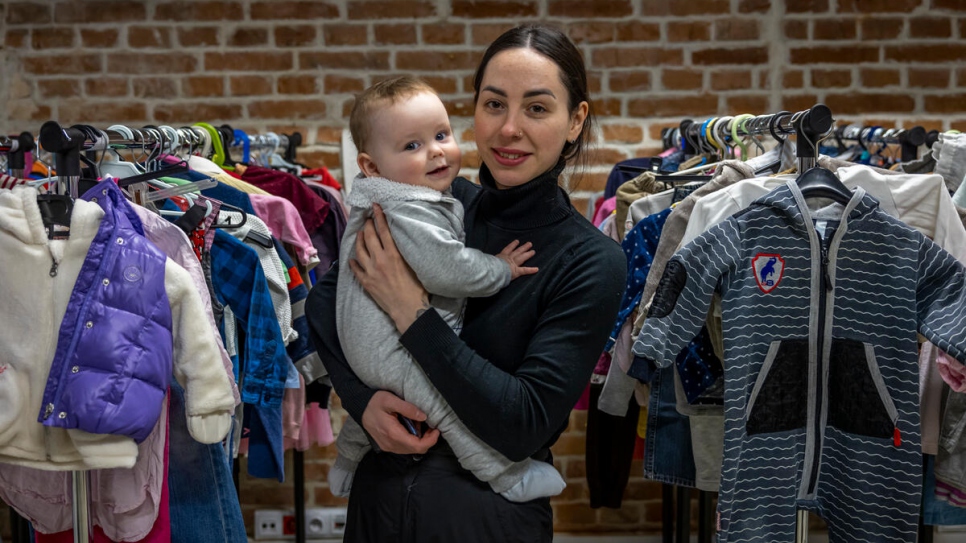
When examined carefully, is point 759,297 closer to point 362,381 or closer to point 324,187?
point 362,381

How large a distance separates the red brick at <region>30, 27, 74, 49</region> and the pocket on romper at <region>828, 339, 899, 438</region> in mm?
2723

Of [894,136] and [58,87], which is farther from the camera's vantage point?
[58,87]

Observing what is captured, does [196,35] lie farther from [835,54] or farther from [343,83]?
[835,54]

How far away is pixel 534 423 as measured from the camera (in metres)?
1.27

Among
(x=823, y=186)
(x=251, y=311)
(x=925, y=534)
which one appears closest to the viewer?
(x=823, y=186)

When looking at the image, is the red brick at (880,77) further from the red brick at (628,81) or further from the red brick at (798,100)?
the red brick at (628,81)

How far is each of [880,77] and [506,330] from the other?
94.9 inches

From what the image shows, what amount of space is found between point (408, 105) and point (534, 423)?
0.56 meters

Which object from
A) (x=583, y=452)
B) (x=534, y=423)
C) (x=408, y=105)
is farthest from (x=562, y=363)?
(x=583, y=452)

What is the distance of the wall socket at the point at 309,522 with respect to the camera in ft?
10.8

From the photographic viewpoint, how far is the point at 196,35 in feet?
10.3

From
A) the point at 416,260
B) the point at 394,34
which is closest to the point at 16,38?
the point at 394,34

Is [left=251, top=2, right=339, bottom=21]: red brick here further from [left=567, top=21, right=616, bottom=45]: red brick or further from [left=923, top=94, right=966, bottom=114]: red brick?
[left=923, top=94, right=966, bottom=114]: red brick

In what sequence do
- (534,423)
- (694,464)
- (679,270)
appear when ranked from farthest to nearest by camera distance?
1. (694,464)
2. (679,270)
3. (534,423)
